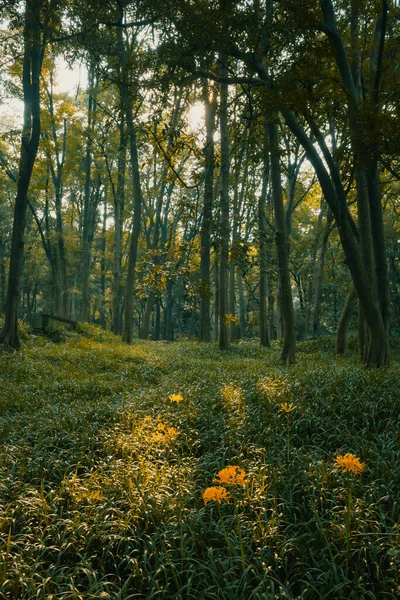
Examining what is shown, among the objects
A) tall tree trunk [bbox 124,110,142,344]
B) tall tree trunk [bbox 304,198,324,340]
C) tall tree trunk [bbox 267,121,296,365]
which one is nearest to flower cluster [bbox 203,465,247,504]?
tall tree trunk [bbox 267,121,296,365]

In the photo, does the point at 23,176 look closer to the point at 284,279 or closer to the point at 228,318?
the point at 228,318

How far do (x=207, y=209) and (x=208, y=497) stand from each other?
31.8ft

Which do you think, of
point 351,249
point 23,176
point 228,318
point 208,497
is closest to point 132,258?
point 23,176

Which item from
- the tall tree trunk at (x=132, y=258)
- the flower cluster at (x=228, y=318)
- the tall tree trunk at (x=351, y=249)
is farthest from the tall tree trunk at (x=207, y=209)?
the tall tree trunk at (x=132, y=258)

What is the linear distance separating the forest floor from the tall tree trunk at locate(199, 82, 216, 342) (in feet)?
16.4

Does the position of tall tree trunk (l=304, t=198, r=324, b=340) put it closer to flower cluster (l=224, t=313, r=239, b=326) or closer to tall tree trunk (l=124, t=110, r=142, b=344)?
flower cluster (l=224, t=313, r=239, b=326)

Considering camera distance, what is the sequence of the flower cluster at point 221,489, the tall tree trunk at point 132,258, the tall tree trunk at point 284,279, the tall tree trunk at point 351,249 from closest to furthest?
the flower cluster at point 221,489 → the tall tree trunk at point 351,249 → the tall tree trunk at point 284,279 → the tall tree trunk at point 132,258

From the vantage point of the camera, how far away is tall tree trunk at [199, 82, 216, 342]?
993 cm

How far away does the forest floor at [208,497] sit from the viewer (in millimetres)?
2420

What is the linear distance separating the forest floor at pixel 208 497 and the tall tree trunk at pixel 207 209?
5.00m

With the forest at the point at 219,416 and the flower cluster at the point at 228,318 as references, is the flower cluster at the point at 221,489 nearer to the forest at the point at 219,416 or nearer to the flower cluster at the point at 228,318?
the forest at the point at 219,416

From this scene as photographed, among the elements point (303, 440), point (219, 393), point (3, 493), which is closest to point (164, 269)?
point (219, 393)

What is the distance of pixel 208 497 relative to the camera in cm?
206

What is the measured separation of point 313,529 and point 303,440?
1.55 metres
